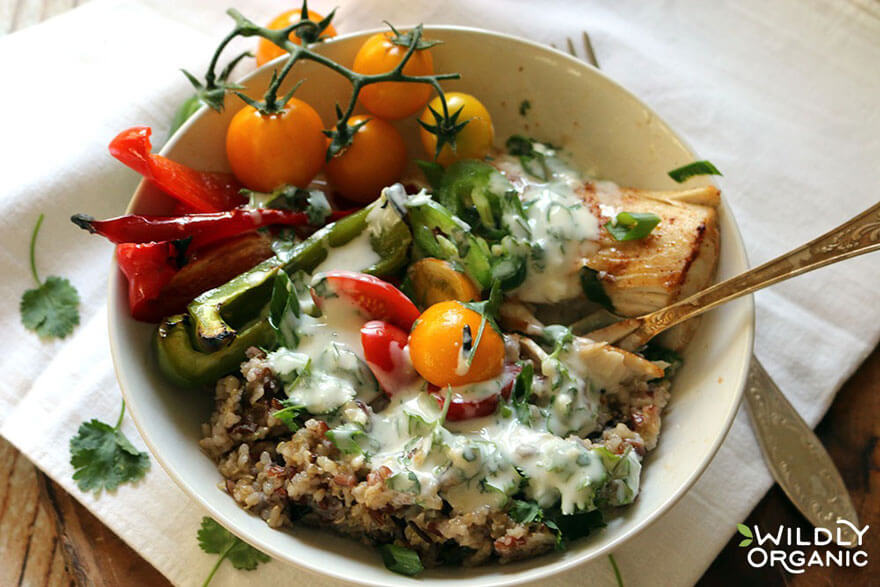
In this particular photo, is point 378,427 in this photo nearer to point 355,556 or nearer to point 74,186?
point 355,556

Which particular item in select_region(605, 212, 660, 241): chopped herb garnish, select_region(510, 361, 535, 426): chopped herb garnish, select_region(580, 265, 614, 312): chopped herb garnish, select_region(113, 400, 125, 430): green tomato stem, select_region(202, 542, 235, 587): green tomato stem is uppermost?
select_region(605, 212, 660, 241): chopped herb garnish

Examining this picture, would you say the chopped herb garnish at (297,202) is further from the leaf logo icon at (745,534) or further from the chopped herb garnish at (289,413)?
the leaf logo icon at (745,534)

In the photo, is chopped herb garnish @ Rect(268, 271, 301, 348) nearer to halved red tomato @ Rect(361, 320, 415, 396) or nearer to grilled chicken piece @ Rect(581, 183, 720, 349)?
halved red tomato @ Rect(361, 320, 415, 396)

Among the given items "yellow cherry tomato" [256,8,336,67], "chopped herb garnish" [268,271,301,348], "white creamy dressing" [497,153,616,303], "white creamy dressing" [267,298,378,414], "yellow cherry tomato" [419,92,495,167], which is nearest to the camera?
"white creamy dressing" [267,298,378,414]

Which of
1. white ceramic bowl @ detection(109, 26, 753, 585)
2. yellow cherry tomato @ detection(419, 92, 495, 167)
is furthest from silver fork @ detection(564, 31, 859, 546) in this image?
yellow cherry tomato @ detection(419, 92, 495, 167)

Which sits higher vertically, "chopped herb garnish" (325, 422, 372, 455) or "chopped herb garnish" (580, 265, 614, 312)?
"chopped herb garnish" (580, 265, 614, 312)

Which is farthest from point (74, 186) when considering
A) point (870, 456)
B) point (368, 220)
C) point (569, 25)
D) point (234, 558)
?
point (870, 456)
